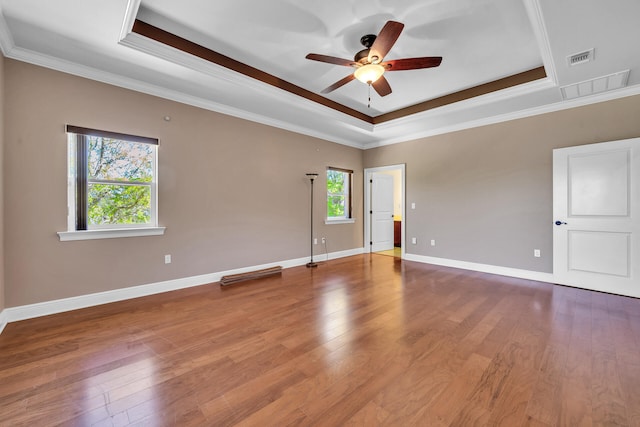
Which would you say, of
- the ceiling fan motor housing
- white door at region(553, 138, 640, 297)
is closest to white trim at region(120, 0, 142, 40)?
the ceiling fan motor housing

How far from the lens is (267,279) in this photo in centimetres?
421

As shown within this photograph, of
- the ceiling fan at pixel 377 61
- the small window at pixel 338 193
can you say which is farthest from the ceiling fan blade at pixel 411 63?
the small window at pixel 338 193

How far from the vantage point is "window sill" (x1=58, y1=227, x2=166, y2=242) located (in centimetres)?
287

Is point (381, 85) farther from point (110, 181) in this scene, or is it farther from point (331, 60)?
point (110, 181)

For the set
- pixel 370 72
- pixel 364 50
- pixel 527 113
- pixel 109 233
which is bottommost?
pixel 109 233

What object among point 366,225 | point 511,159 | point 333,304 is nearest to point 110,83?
point 333,304

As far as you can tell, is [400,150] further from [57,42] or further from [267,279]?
[57,42]

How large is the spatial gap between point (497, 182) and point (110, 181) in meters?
5.67

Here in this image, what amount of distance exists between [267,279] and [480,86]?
4.40 metres

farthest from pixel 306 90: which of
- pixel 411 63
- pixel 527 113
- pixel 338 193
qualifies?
pixel 527 113

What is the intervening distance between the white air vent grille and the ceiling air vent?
0.60 m

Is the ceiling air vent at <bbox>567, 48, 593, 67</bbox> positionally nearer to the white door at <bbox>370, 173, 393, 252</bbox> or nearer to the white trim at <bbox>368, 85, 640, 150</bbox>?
the white trim at <bbox>368, 85, 640, 150</bbox>

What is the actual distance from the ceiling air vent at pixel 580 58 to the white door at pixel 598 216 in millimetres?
1360

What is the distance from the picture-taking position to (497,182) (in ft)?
14.6
